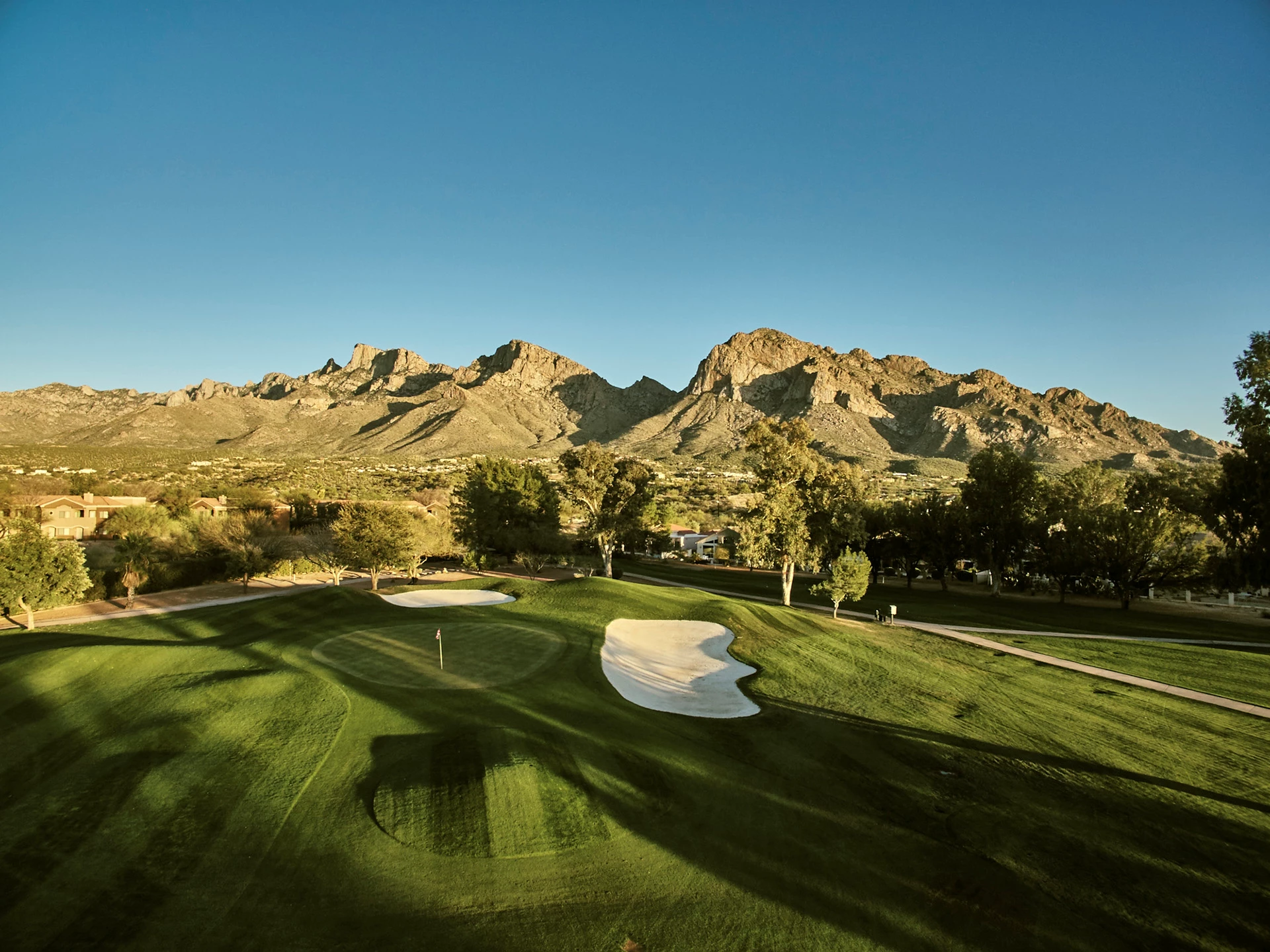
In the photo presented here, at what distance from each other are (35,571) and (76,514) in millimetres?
35336

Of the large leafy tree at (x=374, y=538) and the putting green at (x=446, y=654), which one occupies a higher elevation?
the large leafy tree at (x=374, y=538)

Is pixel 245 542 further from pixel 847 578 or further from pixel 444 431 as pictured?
pixel 444 431

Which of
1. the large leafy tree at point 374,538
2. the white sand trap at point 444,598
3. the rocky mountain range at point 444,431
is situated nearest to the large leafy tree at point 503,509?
the large leafy tree at point 374,538

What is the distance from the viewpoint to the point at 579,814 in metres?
9.44

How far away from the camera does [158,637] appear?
21.7 m

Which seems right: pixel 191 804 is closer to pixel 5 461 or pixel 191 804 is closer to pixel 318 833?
pixel 318 833

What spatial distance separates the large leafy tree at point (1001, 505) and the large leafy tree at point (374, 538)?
40.1 meters

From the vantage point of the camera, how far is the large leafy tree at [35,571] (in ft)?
82.7

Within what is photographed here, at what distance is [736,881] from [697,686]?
9419 millimetres

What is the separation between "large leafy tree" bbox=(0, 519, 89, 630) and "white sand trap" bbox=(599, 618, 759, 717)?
83.4 feet

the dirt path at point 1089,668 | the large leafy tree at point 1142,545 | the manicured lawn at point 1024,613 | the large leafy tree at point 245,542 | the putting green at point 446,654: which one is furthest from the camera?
the large leafy tree at point 245,542

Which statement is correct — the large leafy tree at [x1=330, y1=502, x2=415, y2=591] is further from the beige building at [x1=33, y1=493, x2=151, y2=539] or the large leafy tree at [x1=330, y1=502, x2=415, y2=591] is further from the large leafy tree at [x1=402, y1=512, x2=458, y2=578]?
the beige building at [x1=33, y1=493, x2=151, y2=539]

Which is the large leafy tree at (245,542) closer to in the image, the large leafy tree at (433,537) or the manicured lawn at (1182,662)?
the large leafy tree at (433,537)

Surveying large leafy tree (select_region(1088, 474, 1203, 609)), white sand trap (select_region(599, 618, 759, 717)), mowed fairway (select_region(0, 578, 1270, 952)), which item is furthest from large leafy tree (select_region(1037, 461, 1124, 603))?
white sand trap (select_region(599, 618, 759, 717))
